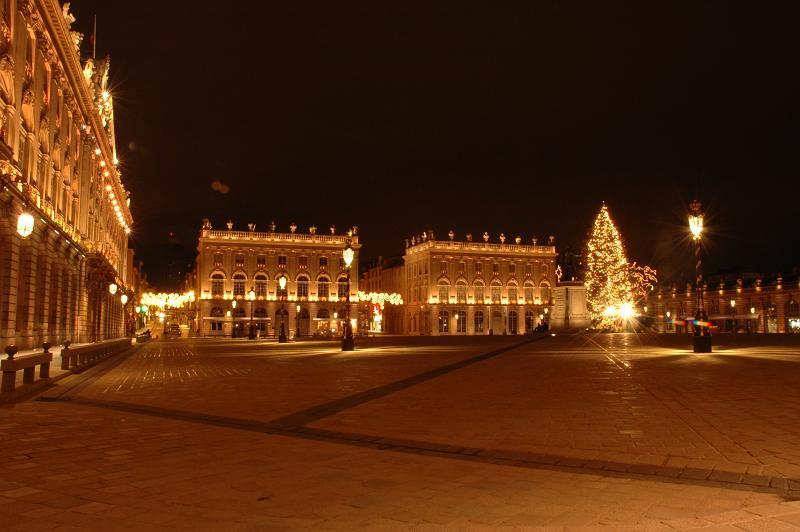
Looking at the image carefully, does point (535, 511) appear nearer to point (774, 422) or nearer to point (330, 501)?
point (330, 501)

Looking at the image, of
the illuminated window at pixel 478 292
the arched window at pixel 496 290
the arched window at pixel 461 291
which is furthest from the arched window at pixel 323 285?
the arched window at pixel 496 290

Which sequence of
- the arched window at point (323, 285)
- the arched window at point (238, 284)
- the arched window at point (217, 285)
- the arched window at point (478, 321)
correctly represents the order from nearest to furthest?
the arched window at point (217, 285)
the arched window at point (238, 284)
the arched window at point (323, 285)
the arched window at point (478, 321)

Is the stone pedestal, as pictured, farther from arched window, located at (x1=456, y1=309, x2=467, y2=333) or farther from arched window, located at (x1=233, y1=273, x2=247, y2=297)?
arched window, located at (x1=233, y1=273, x2=247, y2=297)

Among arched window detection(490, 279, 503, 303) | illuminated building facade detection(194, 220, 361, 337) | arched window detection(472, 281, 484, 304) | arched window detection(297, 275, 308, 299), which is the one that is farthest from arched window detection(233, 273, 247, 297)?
arched window detection(490, 279, 503, 303)

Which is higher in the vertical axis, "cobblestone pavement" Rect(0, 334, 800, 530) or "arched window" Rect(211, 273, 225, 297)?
"arched window" Rect(211, 273, 225, 297)

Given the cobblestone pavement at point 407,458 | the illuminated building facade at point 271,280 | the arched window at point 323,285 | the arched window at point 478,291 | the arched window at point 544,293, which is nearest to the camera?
the cobblestone pavement at point 407,458

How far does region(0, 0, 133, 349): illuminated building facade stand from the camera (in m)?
26.7

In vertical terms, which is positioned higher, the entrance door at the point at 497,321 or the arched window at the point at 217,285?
the arched window at the point at 217,285

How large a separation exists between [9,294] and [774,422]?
2627 cm

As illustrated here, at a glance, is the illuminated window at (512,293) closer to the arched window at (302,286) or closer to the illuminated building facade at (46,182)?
the arched window at (302,286)

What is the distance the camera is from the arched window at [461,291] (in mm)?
116938

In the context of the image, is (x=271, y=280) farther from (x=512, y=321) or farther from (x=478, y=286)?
(x=512, y=321)

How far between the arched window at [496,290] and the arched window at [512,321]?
3.27 metres

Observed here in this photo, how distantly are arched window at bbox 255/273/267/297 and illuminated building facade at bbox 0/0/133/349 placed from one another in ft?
167
